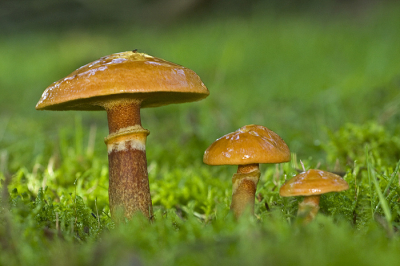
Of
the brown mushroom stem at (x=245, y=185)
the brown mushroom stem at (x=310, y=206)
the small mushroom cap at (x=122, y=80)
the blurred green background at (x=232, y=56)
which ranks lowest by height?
the brown mushroom stem at (x=310, y=206)

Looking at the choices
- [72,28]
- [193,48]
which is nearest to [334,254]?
[193,48]

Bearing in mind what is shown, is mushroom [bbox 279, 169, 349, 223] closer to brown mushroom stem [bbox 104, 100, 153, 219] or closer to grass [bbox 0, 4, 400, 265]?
grass [bbox 0, 4, 400, 265]

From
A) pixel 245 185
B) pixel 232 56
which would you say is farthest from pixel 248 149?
pixel 232 56

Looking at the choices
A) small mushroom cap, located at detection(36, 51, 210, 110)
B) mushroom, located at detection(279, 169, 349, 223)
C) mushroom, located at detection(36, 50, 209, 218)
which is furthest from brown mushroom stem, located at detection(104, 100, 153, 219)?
mushroom, located at detection(279, 169, 349, 223)

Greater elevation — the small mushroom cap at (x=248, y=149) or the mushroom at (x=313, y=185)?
the small mushroom cap at (x=248, y=149)

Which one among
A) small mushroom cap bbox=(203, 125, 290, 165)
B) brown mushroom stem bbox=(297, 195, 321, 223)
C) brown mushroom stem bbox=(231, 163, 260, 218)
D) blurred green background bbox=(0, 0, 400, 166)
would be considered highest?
blurred green background bbox=(0, 0, 400, 166)

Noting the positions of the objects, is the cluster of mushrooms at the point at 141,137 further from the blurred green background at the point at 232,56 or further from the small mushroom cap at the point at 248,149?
the blurred green background at the point at 232,56

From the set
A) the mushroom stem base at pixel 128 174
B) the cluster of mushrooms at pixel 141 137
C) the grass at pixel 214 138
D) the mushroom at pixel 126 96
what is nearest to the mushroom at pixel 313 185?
the cluster of mushrooms at pixel 141 137
